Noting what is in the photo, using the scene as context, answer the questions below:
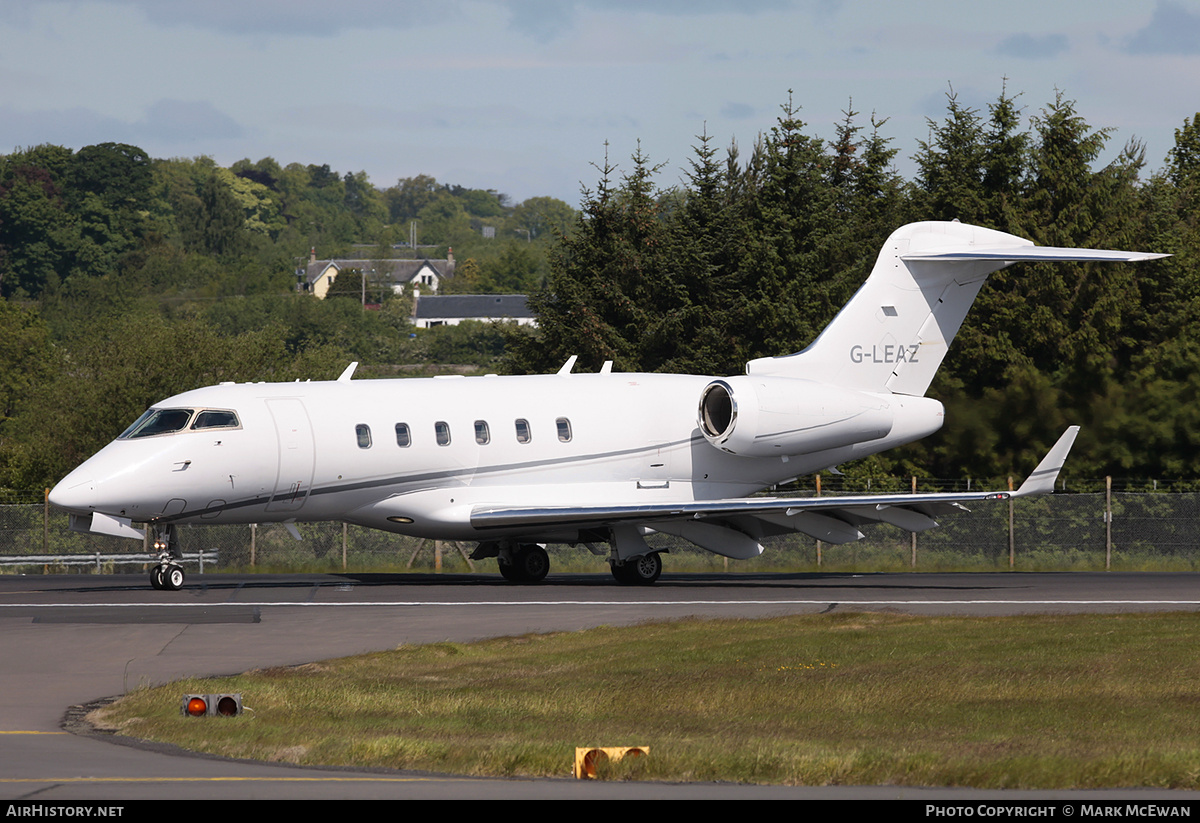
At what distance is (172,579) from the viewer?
2625cm

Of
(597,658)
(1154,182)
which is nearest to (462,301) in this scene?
(1154,182)

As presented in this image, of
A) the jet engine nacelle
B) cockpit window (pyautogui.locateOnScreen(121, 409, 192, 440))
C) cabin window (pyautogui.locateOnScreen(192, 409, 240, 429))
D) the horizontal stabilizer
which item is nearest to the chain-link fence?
the jet engine nacelle

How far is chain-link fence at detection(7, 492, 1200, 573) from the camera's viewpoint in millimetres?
34156

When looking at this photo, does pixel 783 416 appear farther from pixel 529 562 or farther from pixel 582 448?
pixel 529 562

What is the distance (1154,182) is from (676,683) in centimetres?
4640

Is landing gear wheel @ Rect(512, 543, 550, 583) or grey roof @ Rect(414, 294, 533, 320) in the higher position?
grey roof @ Rect(414, 294, 533, 320)

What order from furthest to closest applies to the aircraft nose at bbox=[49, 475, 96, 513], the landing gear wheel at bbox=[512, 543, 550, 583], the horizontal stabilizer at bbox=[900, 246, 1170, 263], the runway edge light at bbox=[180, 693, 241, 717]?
the horizontal stabilizer at bbox=[900, 246, 1170, 263] < the landing gear wheel at bbox=[512, 543, 550, 583] < the aircraft nose at bbox=[49, 475, 96, 513] < the runway edge light at bbox=[180, 693, 241, 717]

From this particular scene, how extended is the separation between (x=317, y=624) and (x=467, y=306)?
16099 centimetres

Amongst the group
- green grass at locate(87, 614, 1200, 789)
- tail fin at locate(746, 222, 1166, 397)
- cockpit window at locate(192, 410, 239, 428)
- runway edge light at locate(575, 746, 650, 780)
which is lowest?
green grass at locate(87, 614, 1200, 789)

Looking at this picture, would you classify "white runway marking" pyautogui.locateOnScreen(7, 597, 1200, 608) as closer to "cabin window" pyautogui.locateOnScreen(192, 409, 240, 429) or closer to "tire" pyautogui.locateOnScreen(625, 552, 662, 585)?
"cabin window" pyautogui.locateOnScreen(192, 409, 240, 429)

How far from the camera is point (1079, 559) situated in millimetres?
34531

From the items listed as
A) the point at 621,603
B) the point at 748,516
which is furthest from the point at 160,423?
the point at 748,516

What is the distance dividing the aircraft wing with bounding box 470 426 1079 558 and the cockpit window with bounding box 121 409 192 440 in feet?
17.0

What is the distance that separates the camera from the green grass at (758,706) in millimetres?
11531
